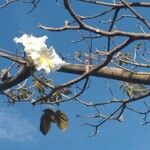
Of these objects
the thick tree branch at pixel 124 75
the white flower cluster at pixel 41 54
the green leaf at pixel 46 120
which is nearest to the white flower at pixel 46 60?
the white flower cluster at pixel 41 54

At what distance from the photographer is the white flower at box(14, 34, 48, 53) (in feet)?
7.46

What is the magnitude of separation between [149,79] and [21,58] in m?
1.09

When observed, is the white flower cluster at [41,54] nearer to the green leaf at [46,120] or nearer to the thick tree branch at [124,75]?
the green leaf at [46,120]

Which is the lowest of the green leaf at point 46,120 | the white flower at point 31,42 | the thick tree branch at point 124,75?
the green leaf at point 46,120

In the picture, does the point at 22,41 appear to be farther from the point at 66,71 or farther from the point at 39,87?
the point at 39,87

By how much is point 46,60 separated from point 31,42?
12cm

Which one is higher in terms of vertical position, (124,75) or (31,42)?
(124,75)

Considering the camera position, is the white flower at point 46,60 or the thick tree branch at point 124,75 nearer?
the white flower at point 46,60

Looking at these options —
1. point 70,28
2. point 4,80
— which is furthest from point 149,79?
point 4,80

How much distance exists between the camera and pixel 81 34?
136 inches

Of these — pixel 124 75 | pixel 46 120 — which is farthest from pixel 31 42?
pixel 124 75

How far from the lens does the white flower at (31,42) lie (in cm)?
227

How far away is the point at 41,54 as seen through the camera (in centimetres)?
226

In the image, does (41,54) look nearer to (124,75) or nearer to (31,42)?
(31,42)
